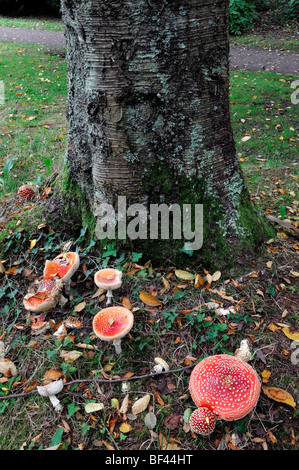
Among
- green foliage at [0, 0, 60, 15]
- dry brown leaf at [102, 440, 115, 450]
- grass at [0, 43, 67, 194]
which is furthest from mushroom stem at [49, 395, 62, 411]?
green foliage at [0, 0, 60, 15]

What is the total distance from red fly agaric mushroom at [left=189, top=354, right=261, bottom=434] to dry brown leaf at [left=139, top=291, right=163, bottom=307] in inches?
24.4

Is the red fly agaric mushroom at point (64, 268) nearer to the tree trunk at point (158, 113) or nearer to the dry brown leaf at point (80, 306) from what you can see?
the dry brown leaf at point (80, 306)

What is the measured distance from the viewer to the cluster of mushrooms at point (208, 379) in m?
1.81

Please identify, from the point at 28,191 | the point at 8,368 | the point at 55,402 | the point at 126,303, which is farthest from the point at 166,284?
the point at 28,191

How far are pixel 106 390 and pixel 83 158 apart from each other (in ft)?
5.86

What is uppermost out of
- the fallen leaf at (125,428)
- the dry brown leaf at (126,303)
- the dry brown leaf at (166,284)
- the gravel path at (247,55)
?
the gravel path at (247,55)

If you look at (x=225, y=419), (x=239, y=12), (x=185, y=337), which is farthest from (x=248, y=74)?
(x=225, y=419)

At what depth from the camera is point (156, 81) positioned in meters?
2.22

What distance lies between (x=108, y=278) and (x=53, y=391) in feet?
2.67

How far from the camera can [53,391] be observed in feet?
6.56

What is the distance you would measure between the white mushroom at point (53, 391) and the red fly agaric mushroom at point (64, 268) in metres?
0.79

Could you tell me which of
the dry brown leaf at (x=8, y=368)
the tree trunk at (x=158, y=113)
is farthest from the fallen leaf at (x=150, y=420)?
the tree trunk at (x=158, y=113)

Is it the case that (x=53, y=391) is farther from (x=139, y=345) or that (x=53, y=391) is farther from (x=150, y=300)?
(x=150, y=300)

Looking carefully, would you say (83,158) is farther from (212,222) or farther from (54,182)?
(212,222)
